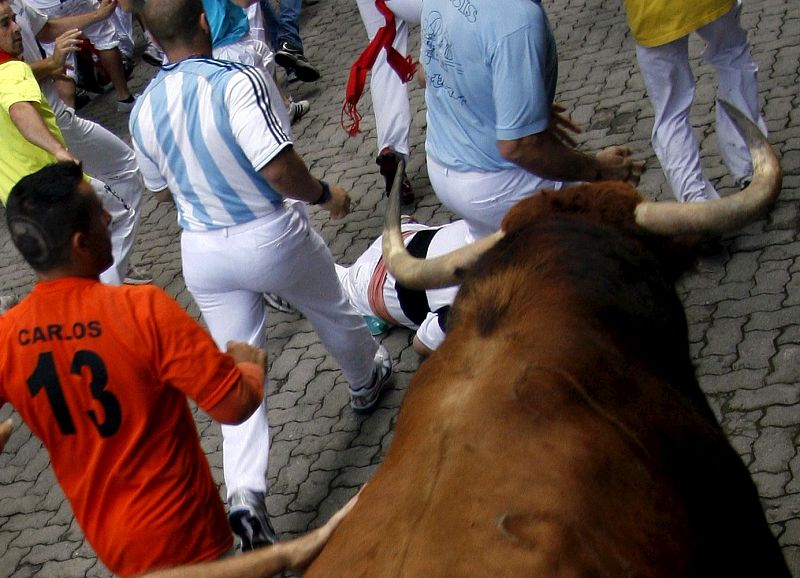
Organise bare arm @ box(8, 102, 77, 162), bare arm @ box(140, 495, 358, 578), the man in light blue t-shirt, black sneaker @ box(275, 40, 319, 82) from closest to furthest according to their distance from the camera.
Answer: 1. bare arm @ box(140, 495, 358, 578)
2. the man in light blue t-shirt
3. bare arm @ box(8, 102, 77, 162)
4. black sneaker @ box(275, 40, 319, 82)

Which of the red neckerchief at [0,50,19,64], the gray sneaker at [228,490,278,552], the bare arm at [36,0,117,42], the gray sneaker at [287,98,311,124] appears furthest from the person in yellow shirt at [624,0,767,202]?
the bare arm at [36,0,117,42]

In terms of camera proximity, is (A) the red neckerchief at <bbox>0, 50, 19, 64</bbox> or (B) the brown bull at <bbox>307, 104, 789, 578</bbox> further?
(A) the red neckerchief at <bbox>0, 50, 19, 64</bbox>

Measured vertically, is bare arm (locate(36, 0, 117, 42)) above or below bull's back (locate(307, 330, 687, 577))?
below

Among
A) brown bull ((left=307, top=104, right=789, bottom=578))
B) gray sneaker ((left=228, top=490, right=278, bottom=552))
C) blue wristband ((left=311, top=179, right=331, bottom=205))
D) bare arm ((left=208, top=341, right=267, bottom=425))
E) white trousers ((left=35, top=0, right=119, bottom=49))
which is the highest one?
brown bull ((left=307, top=104, right=789, bottom=578))

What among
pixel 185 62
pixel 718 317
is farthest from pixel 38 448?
pixel 718 317

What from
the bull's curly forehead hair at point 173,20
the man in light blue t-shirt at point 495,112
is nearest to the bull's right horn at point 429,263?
the man in light blue t-shirt at point 495,112

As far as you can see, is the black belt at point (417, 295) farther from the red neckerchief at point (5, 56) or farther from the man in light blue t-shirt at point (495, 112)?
the red neckerchief at point (5, 56)

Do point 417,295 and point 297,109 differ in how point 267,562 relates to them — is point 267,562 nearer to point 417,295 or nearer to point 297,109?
point 417,295

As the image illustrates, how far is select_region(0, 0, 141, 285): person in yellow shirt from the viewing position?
20.3 feet

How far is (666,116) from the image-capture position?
6.03 meters

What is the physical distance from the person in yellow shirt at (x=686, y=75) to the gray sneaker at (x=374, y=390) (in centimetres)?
203

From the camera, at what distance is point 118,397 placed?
3451 millimetres

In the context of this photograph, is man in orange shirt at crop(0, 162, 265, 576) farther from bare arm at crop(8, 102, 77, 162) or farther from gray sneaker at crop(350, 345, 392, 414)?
bare arm at crop(8, 102, 77, 162)

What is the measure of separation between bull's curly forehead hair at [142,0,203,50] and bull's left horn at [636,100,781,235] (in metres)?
2.43
